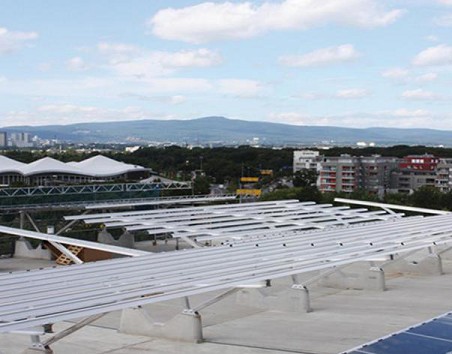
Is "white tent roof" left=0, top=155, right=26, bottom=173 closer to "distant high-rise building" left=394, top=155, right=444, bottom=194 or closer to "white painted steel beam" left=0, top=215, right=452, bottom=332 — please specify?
"distant high-rise building" left=394, top=155, right=444, bottom=194

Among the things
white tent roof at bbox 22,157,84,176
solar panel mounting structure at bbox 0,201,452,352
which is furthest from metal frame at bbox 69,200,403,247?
white tent roof at bbox 22,157,84,176

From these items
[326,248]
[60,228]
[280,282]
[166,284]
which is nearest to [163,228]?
[280,282]

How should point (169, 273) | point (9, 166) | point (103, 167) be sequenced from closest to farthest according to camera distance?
point (169, 273)
point (9, 166)
point (103, 167)

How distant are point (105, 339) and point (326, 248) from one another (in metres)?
5.85

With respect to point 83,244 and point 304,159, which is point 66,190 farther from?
point 304,159

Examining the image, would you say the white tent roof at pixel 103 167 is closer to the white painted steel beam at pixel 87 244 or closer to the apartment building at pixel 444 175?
the apartment building at pixel 444 175

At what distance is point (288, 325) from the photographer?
13383 mm

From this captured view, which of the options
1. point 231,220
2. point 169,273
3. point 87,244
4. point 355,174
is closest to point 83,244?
point 87,244

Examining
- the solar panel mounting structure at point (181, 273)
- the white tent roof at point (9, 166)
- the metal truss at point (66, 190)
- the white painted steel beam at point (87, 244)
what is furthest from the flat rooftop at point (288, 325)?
the white tent roof at point (9, 166)

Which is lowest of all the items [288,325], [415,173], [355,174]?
[288,325]

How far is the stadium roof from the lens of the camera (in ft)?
289

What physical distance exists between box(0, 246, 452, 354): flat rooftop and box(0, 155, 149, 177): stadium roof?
72558 mm

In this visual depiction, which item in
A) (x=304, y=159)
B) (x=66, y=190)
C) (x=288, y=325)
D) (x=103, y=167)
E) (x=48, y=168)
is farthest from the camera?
(x=304, y=159)

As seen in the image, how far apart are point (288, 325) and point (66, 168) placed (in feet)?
255
